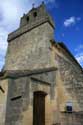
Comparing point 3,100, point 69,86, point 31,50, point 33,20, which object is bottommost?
point 3,100

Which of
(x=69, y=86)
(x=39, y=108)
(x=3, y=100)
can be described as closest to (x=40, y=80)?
(x=39, y=108)

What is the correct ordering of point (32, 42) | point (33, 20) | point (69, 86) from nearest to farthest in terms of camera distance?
1. point (69, 86)
2. point (32, 42)
3. point (33, 20)

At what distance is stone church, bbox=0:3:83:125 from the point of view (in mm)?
10016

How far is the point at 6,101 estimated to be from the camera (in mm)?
10219

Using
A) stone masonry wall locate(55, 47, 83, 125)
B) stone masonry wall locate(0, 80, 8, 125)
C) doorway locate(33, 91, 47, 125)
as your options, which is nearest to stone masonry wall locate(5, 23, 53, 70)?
stone masonry wall locate(55, 47, 83, 125)

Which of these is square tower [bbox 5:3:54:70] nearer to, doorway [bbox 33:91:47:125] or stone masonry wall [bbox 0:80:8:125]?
doorway [bbox 33:91:47:125]

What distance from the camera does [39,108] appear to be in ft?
35.1

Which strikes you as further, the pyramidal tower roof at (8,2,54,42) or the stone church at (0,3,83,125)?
the pyramidal tower roof at (8,2,54,42)

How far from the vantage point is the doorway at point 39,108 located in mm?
10354

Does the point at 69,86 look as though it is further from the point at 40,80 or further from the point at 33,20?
the point at 33,20

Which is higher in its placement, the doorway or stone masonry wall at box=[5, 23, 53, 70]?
stone masonry wall at box=[5, 23, 53, 70]

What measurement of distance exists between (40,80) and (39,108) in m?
1.53

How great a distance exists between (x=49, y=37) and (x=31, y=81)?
190 inches

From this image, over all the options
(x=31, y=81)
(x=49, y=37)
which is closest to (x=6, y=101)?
(x=31, y=81)
